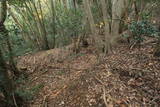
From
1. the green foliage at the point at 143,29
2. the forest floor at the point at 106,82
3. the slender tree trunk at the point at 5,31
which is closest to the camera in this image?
the forest floor at the point at 106,82

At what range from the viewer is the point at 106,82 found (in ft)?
14.7

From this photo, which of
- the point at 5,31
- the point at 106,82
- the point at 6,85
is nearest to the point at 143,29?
the point at 106,82

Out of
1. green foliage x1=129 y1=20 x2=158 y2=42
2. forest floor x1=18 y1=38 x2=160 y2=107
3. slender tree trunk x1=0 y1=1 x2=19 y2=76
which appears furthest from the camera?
green foliage x1=129 y1=20 x2=158 y2=42

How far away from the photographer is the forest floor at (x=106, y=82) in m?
4.02

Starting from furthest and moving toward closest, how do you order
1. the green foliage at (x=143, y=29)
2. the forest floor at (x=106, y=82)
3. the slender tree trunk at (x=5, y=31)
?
the green foliage at (x=143, y=29) → the slender tree trunk at (x=5, y=31) → the forest floor at (x=106, y=82)

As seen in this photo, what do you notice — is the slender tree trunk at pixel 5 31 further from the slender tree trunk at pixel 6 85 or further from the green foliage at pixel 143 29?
the green foliage at pixel 143 29

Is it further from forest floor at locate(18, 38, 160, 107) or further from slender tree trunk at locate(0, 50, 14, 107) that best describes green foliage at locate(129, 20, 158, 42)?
slender tree trunk at locate(0, 50, 14, 107)

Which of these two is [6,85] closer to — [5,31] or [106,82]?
[5,31]

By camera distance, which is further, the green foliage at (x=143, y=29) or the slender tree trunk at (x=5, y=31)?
the green foliage at (x=143, y=29)

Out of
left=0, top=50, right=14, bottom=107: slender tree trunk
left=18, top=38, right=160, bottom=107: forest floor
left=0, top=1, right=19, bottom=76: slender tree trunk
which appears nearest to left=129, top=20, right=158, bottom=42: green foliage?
left=18, top=38, right=160, bottom=107: forest floor

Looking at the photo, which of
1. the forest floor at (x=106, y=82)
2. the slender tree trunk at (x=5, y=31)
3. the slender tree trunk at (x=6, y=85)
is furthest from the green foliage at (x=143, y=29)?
the slender tree trunk at (x=6, y=85)

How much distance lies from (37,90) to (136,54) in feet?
10.2

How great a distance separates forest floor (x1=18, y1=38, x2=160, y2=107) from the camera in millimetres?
4020

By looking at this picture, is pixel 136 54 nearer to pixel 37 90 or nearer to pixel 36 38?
pixel 37 90
